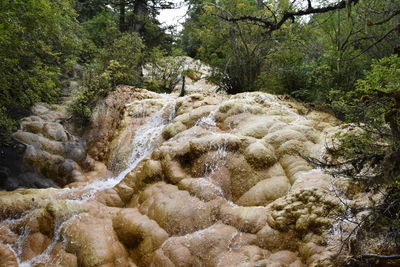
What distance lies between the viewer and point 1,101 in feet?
19.6

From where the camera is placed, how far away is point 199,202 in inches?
196

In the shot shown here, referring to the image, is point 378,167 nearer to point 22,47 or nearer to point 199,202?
point 199,202

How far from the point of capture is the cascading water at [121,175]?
4902 millimetres

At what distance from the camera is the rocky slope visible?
404 centimetres

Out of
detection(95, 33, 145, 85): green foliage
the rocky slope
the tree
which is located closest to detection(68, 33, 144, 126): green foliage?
detection(95, 33, 145, 85): green foliage

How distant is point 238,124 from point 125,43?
23.4 feet

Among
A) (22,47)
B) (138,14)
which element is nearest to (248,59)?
(22,47)

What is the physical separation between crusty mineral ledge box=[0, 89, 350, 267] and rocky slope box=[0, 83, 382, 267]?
0.02 m

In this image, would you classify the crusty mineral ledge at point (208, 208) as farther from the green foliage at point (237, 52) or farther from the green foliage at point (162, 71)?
the green foliage at point (162, 71)

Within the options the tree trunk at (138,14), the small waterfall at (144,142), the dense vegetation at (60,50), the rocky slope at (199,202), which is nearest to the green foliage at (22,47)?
the dense vegetation at (60,50)

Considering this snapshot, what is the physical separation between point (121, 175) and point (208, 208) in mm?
3684

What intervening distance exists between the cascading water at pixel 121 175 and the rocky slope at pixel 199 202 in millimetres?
33

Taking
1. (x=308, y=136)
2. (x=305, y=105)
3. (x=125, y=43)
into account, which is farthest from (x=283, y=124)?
(x=125, y=43)

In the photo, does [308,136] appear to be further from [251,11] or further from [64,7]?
[251,11]
